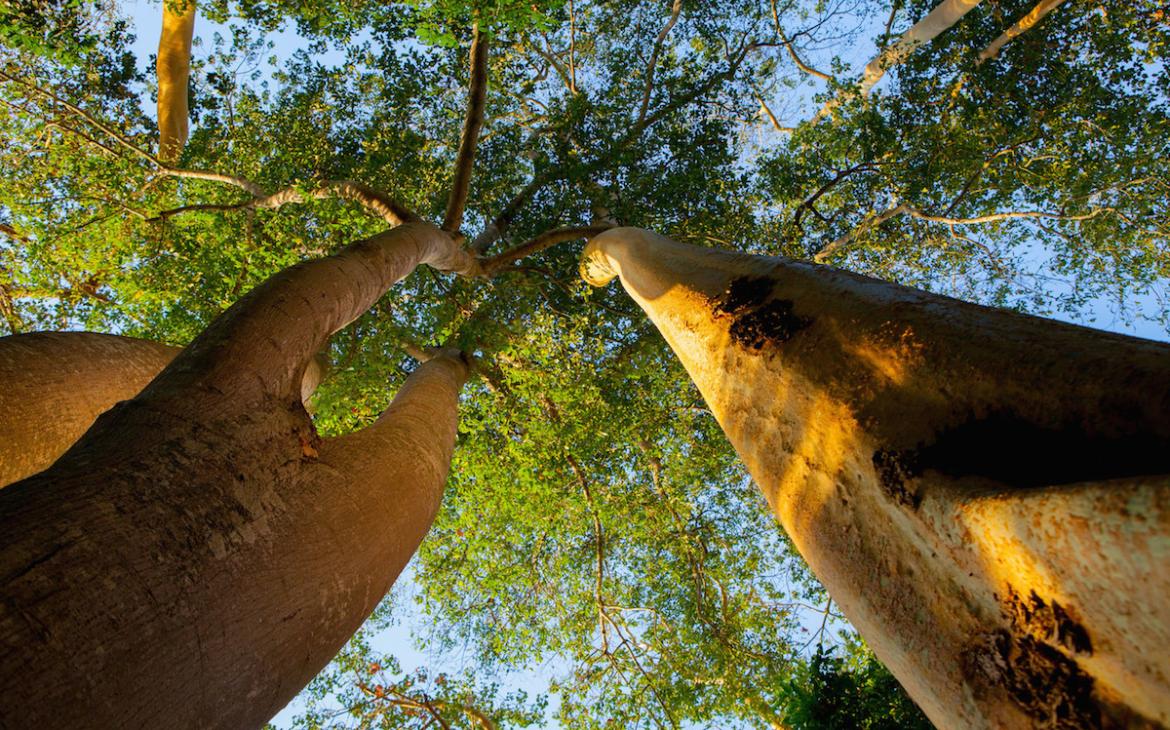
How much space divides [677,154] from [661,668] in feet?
26.2

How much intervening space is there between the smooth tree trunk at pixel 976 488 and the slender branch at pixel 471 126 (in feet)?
15.4

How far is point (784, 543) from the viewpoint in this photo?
365 inches

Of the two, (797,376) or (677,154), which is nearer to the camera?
(797,376)

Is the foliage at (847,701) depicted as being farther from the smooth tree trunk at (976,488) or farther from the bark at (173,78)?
the bark at (173,78)

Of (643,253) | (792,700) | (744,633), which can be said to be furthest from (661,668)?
(643,253)

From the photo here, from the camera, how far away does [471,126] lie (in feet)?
19.3

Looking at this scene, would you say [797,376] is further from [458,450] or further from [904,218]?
[904,218]

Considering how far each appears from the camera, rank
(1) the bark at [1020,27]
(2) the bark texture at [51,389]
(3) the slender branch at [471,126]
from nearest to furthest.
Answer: (2) the bark texture at [51,389], (3) the slender branch at [471,126], (1) the bark at [1020,27]

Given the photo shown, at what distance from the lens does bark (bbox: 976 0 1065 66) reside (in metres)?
8.21

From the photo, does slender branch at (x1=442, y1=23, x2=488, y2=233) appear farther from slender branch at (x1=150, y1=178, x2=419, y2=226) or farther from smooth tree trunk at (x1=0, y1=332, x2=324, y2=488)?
smooth tree trunk at (x1=0, y1=332, x2=324, y2=488)

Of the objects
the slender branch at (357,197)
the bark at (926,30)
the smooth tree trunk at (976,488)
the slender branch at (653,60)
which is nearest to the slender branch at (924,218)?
the bark at (926,30)

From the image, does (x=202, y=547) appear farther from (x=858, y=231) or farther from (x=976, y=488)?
(x=858, y=231)

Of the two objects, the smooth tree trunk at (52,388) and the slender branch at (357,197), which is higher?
the slender branch at (357,197)

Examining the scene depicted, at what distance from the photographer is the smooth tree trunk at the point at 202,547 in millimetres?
1070
